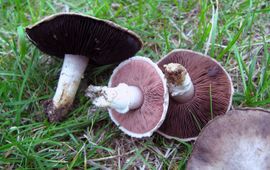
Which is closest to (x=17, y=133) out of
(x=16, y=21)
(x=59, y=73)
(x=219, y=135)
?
(x=59, y=73)

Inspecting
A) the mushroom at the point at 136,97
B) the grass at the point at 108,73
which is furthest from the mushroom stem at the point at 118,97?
the grass at the point at 108,73

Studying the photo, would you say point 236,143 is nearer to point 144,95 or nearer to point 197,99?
point 197,99

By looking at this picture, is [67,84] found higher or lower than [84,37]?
lower

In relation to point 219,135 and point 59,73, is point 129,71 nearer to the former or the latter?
point 59,73

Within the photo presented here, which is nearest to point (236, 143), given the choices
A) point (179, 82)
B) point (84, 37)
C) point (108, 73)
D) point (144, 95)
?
point (179, 82)

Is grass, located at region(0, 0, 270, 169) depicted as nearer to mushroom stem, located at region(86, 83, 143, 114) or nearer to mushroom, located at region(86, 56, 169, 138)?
mushroom, located at region(86, 56, 169, 138)

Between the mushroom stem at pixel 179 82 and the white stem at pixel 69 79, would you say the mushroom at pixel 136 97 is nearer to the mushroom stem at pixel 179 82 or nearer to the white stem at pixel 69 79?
the mushroom stem at pixel 179 82
